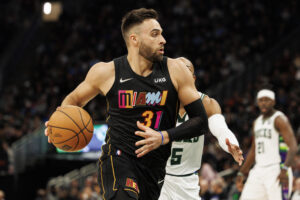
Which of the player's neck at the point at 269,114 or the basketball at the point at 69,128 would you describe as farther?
the player's neck at the point at 269,114

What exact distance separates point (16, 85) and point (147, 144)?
18846 millimetres

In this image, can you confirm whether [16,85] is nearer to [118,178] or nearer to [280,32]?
[280,32]

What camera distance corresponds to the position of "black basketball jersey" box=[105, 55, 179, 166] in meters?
4.26

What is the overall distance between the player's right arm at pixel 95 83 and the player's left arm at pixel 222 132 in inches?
45.9

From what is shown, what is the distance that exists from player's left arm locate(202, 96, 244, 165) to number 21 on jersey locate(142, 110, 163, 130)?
0.63 m

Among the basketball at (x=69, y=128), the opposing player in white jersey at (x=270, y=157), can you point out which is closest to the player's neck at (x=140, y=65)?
the basketball at (x=69, y=128)

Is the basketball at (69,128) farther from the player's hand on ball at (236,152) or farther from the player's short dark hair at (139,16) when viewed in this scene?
the player's hand on ball at (236,152)

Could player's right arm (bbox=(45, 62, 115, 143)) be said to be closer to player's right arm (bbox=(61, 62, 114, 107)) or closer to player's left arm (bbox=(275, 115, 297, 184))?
player's right arm (bbox=(61, 62, 114, 107))

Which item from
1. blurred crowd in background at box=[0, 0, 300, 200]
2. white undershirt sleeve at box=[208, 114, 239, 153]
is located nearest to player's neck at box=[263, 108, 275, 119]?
white undershirt sleeve at box=[208, 114, 239, 153]

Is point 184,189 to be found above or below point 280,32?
below

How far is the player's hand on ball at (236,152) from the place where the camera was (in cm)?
420

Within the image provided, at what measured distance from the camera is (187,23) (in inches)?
750

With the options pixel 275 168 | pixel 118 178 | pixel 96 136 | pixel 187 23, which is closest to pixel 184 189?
pixel 118 178

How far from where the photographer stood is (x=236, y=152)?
14.0 ft
